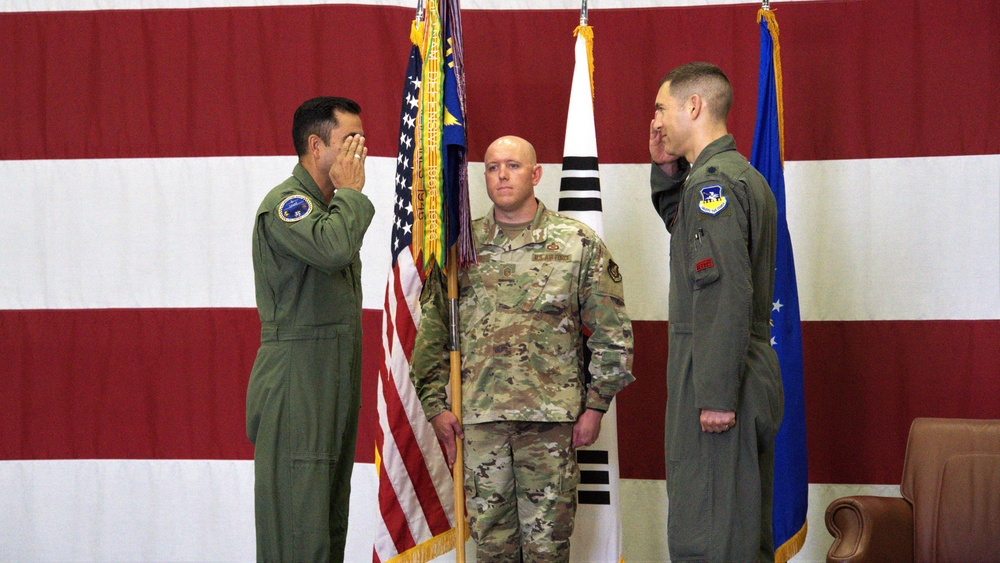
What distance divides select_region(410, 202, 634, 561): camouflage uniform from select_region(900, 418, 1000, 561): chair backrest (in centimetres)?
99

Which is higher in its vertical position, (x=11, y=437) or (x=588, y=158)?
(x=588, y=158)

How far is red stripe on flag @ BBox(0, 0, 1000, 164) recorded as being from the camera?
343 centimetres

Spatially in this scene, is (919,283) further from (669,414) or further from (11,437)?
(11,437)

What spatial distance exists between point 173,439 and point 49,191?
3.59 feet

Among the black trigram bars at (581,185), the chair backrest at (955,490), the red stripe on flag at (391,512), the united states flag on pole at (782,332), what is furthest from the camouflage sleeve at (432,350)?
the chair backrest at (955,490)

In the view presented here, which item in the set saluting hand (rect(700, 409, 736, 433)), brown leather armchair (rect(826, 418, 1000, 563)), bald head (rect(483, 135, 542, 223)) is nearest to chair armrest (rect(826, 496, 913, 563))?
brown leather armchair (rect(826, 418, 1000, 563))

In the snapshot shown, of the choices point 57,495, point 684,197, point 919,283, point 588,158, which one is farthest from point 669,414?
point 57,495

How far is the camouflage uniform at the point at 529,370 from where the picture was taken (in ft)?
9.32

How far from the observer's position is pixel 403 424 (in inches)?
122

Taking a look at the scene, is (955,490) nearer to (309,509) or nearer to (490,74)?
(309,509)

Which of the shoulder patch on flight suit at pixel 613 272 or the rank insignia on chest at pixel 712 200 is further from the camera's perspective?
the shoulder patch on flight suit at pixel 613 272

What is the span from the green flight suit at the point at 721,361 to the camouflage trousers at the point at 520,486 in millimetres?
520

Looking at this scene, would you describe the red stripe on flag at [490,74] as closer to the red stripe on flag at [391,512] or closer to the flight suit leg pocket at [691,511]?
the red stripe on flag at [391,512]

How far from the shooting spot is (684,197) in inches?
94.9
